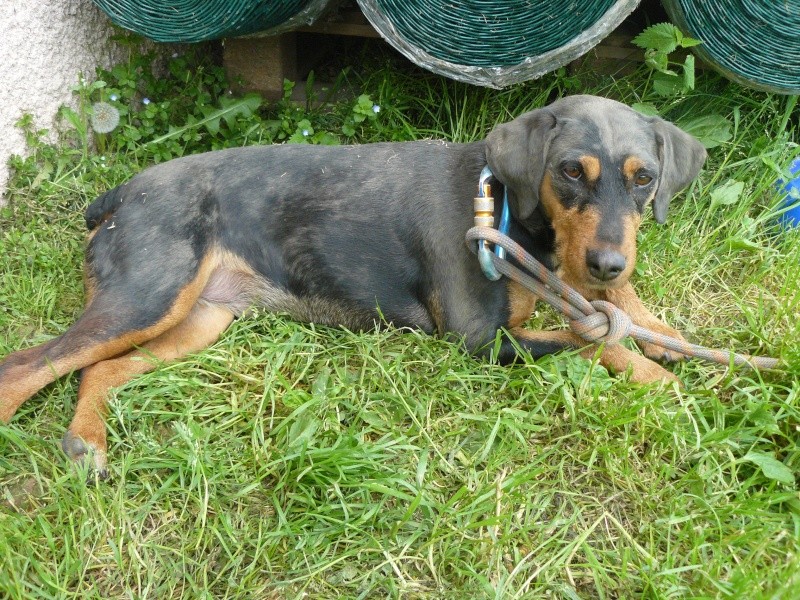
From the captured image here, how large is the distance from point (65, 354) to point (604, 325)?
100 inches

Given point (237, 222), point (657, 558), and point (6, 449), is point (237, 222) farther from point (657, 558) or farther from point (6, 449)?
point (657, 558)

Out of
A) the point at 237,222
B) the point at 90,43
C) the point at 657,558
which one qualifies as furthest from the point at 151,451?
the point at 90,43

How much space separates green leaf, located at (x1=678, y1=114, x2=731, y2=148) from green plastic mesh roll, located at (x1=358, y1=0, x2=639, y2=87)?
1.03m

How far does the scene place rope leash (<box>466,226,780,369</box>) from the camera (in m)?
3.22

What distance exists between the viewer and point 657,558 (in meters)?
2.65

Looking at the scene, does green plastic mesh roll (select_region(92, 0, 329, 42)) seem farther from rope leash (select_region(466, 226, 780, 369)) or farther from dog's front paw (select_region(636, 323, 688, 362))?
dog's front paw (select_region(636, 323, 688, 362))

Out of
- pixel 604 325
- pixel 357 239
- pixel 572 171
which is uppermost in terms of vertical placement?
pixel 572 171

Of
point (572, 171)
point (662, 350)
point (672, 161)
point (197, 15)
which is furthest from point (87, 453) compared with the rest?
point (672, 161)

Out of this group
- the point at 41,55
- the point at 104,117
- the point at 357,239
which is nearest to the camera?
the point at 357,239

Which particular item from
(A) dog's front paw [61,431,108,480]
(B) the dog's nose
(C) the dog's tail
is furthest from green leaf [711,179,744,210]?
(A) dog's front paw [61,431,108,480]

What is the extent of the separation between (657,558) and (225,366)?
217 centimetres

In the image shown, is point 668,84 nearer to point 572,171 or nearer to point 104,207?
point 572,171

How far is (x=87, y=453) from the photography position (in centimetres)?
300

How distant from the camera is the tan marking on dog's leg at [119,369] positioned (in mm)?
3061
